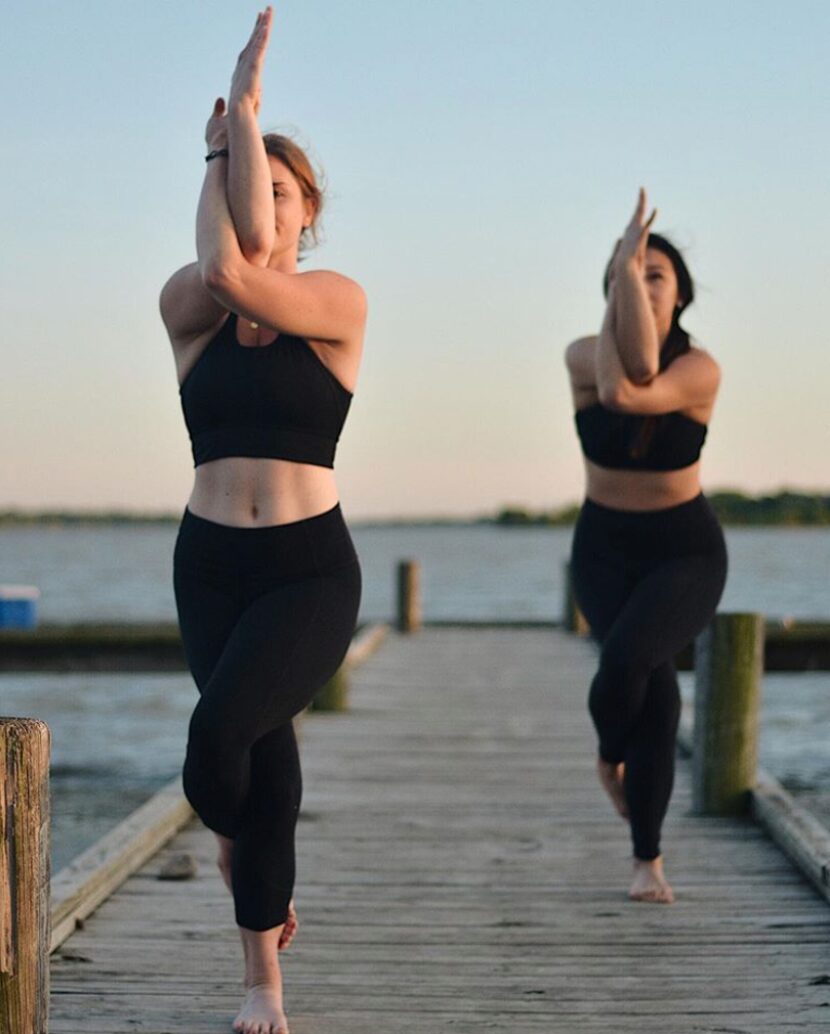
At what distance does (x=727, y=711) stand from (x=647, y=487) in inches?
72.3

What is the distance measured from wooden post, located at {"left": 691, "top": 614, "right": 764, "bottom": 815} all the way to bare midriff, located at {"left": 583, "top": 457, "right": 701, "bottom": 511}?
149 cm

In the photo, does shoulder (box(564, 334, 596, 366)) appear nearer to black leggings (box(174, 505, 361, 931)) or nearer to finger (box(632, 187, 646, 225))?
finger (box(632, 187, 646, 225))

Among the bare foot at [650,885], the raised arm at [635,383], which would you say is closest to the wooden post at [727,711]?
the bare foot at [650,885]

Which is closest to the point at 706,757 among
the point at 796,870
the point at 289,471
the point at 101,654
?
the point at 796,870

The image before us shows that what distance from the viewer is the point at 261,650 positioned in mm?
3223

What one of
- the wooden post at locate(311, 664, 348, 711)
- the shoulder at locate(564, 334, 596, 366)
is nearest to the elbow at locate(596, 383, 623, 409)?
the shoulder at locate(564, 334, 596, 366)

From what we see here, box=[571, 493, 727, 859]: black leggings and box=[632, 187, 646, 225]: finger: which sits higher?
box=[632, 187, 646, 225]: finger

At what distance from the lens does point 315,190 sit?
140 inches

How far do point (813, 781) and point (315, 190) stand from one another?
11625 millimetres

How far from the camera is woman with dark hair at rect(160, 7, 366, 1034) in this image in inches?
127

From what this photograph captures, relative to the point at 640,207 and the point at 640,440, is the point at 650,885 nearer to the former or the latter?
the point at 640,440

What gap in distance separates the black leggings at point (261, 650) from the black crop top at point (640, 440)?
5.14 feet

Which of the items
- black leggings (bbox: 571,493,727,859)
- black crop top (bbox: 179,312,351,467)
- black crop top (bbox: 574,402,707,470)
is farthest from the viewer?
black crop top (bbox: 574,402,707,470)

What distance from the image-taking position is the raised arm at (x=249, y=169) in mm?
3244
